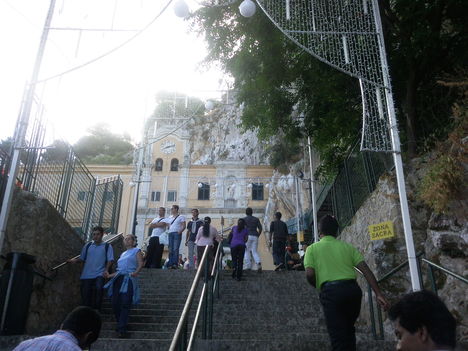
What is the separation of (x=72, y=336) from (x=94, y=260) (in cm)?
468

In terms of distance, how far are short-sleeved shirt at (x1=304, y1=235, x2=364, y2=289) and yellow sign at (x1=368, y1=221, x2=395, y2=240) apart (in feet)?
9.81

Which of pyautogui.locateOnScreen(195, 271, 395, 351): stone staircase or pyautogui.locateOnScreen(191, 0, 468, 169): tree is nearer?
pyautogui.locateOnScreen(195, 271, 395, 351): stone staircase

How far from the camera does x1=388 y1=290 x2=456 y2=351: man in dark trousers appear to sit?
190cm

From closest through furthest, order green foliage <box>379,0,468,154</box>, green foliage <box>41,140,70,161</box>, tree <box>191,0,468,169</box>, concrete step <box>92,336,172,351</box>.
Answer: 1. concrete step <box>92,336,172,351</box>
2. green foliage <box>41,140,70,161</box>
3. green foliage <box>379,0,468,154</box>
4. tree <box>191,0,468,169</box>

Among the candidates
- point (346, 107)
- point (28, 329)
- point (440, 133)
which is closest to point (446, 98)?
point (440, 133)

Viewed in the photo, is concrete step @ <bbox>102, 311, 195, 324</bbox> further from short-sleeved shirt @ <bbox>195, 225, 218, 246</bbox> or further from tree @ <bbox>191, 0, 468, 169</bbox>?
tree @ <bbox>191, 0, 468, 169</bbox>

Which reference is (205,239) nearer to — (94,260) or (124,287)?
(94,260)

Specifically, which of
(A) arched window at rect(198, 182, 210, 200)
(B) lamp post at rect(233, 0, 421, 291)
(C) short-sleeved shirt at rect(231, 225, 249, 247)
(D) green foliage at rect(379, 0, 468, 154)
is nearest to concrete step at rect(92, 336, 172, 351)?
(B) lamp post at rect(233, 0, 421, 291)

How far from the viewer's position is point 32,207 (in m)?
6.64

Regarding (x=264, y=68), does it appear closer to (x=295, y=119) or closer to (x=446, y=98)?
(x=295, y=119)

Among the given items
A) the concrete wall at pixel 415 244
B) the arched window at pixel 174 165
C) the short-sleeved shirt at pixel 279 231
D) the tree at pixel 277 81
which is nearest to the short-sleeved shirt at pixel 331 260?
the concrete wall at pixel 415 244

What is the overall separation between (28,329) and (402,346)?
→ 569cm

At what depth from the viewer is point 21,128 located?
20.0 feet

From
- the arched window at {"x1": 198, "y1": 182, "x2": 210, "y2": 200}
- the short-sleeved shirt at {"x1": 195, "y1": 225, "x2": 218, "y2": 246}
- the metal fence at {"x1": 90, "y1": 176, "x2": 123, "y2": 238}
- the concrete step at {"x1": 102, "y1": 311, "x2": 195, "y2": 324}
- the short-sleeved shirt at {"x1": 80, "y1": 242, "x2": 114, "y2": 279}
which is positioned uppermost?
the arched window at {"x1": 198, "y1": 182, "x2": 210, "y2": 200}
